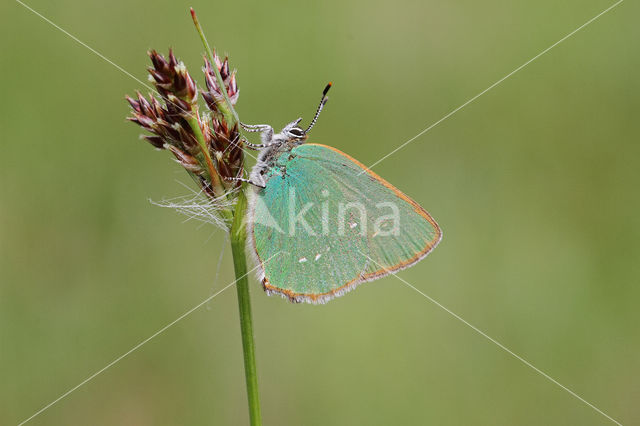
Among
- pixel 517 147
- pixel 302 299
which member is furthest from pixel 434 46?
pixel 302 299

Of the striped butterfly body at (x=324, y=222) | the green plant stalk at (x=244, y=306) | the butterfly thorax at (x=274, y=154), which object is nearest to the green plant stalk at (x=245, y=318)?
the green plant stalk at (x=244, y=306)

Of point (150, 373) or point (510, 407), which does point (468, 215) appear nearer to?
point (510, 407)

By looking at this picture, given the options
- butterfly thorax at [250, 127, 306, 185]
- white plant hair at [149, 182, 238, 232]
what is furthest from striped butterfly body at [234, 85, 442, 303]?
white plant hair at [149, 182, 238, 232]

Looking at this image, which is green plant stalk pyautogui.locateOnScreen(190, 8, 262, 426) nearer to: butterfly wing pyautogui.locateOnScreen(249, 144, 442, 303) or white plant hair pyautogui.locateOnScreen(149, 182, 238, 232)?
white plant hair pyautogui.locateOnScreen(149, 182, 238, 232)

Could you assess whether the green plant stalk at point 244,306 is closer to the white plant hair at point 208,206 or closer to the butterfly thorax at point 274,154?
the white plant hair at point 208,206

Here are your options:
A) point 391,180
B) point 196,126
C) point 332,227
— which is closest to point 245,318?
point 196,126

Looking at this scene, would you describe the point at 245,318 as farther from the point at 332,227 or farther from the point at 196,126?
the point at 332,227
